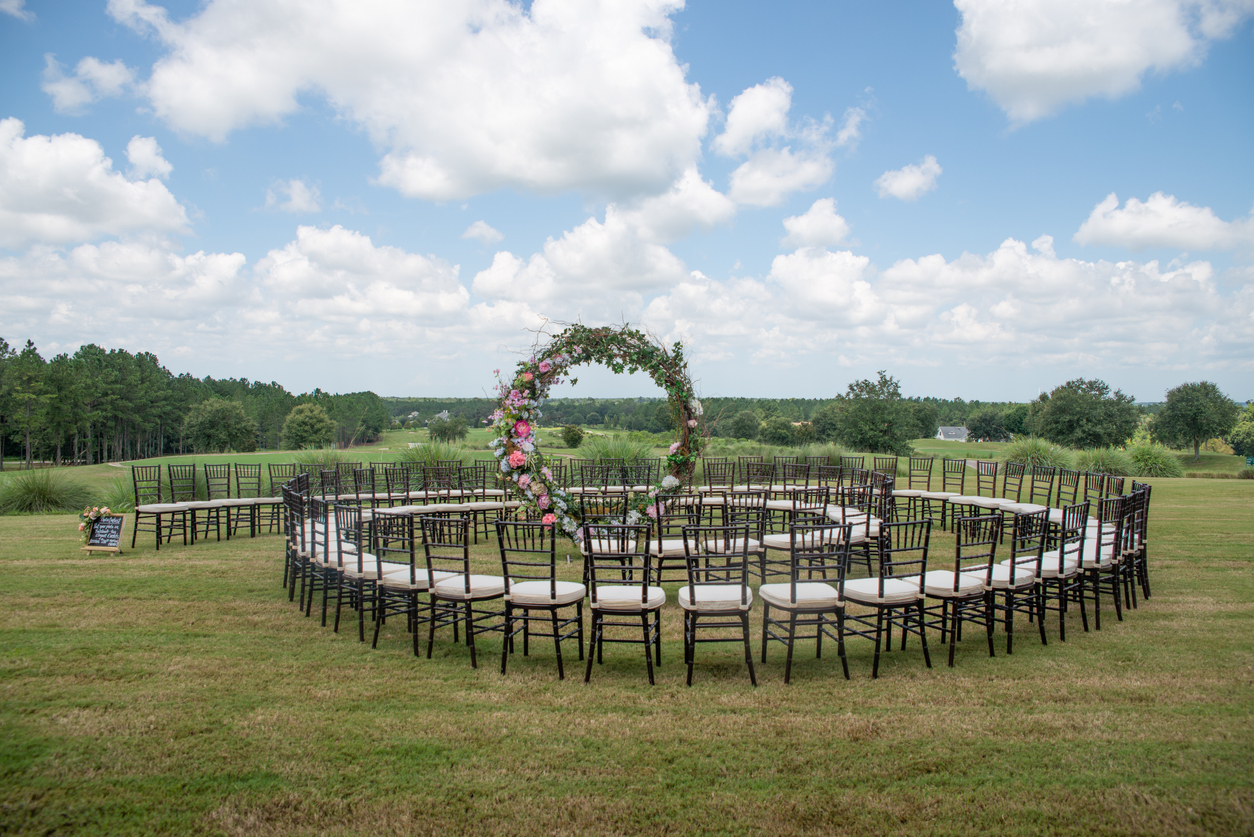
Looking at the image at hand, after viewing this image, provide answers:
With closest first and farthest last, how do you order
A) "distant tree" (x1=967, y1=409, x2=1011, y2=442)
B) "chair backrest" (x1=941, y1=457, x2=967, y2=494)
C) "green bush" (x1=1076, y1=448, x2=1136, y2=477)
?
"chair backrest" (x1=941, y1=457, x2=967, y2=494) → "green bush" (x1=1076, y1=448, x2=1136, y2=477) → "distant tree" (x1=967, y1=409, x2=1011, y2=442)

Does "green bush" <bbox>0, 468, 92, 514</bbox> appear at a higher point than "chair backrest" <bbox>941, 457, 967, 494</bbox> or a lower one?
lower

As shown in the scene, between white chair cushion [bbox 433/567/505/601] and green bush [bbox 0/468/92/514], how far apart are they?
14.1 metres

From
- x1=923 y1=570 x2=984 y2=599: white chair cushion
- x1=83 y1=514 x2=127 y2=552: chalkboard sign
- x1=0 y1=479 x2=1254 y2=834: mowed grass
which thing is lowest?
x1=0 y1=479 x2=1254 y2=834: mowed grass

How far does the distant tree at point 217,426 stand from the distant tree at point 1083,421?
6788cm

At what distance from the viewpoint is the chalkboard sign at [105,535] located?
869cm

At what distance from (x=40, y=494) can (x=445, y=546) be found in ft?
47.9

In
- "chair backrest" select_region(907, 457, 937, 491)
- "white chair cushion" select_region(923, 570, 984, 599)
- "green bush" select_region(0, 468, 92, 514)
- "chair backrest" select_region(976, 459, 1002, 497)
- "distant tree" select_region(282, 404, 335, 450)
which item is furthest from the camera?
"distant tree" select_region(282, 404, 335, 450)

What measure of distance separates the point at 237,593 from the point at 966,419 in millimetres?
104175

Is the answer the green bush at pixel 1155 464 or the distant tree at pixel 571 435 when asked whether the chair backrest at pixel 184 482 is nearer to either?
the distant tree at pixel 571 435

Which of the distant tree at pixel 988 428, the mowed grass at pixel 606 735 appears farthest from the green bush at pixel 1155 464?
the distant tree at pixel 988 428

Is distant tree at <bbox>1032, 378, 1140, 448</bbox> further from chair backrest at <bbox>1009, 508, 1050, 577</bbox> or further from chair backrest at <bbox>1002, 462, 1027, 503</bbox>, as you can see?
chair backrest at <bbox>1009, 508, 1050, 577</bbox>

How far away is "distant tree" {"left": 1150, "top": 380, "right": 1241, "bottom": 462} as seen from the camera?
45.8 metres

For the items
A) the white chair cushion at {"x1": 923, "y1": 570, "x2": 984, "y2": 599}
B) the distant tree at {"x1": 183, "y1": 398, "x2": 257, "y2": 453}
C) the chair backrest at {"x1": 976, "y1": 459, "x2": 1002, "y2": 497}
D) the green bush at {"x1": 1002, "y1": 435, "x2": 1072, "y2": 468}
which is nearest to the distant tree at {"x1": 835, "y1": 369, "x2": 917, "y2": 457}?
the green bush at {"x1": 1002, "y1": 435, "x2": 1072, "y2": 468}

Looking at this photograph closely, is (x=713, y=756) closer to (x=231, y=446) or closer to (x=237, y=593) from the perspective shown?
(x=237, y=593)
